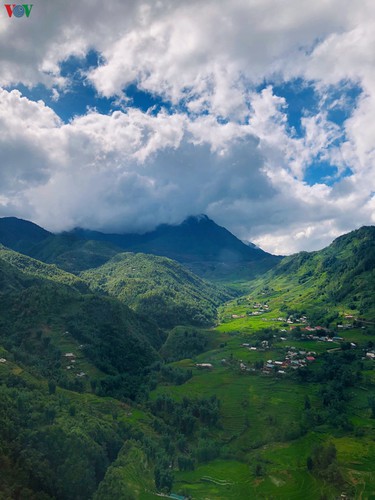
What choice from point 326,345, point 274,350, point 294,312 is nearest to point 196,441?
point 274,350

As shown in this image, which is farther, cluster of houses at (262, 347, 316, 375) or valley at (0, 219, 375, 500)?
cluster of houses at (262, 347, 316, 375)

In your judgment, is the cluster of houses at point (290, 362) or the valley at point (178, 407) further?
the cluster of houses at point (290, 362)

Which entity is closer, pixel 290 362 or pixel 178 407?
pixel 178 407

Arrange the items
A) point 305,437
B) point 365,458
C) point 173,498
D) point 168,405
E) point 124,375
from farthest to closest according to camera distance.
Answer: point 124,375, point 168,405, point 305,437, point 365,458, point 173,498

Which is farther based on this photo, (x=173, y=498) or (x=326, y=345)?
(x=326, y=345)

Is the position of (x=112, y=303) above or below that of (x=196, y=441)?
above

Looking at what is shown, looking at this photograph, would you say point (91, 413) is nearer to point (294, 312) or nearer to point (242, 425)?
point (242, 425)

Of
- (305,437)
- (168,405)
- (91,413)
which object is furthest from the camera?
(168,405)

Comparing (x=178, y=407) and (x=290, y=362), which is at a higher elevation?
(x=290, y=362)
